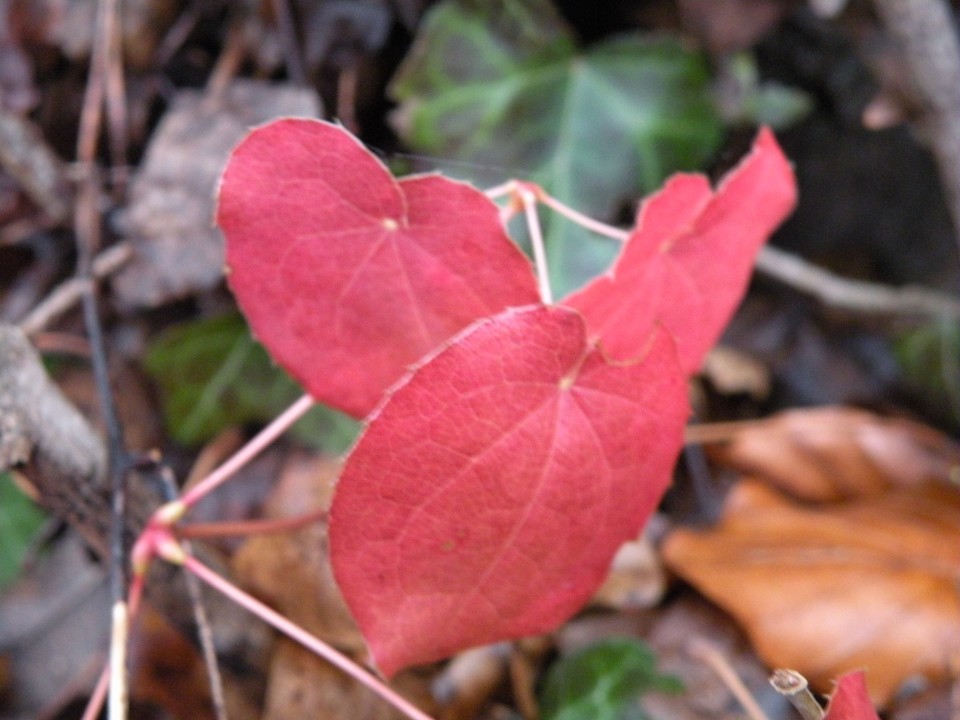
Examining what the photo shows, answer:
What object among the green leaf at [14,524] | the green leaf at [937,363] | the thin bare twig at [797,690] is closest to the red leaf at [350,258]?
the thin bare twig at [797,690]

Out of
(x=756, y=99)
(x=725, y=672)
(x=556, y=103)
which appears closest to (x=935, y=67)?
(x=756, y=99)

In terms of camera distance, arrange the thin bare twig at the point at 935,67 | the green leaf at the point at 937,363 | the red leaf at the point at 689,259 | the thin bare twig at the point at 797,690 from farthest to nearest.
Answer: the green leaf at the point at 937,363
the thin bare twig at the point at 935,67
the red leaf at the point at 689,259
the thin bare twig at the point at 797,690

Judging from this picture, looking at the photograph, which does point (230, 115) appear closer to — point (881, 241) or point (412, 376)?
point (412, 376)

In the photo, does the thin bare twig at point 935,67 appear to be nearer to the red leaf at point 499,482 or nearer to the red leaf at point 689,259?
the red leaf at point 689,259

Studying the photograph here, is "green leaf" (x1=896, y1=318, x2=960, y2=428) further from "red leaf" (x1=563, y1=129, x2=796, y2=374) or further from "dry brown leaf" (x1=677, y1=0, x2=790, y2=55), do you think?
"red leaf" (x1=563, y1=129, x2=796, y2=374)

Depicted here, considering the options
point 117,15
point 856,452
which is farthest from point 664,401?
point 117,15

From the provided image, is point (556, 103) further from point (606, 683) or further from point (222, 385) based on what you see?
point (606, 683)

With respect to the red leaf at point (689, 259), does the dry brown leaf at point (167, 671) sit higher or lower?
lower

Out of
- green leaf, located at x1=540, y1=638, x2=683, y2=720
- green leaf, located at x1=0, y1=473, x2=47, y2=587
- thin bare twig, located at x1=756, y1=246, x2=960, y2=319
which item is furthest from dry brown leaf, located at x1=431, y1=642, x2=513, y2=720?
thin bare twig, located at x1=756, y1=246, x2=960, y2=319
